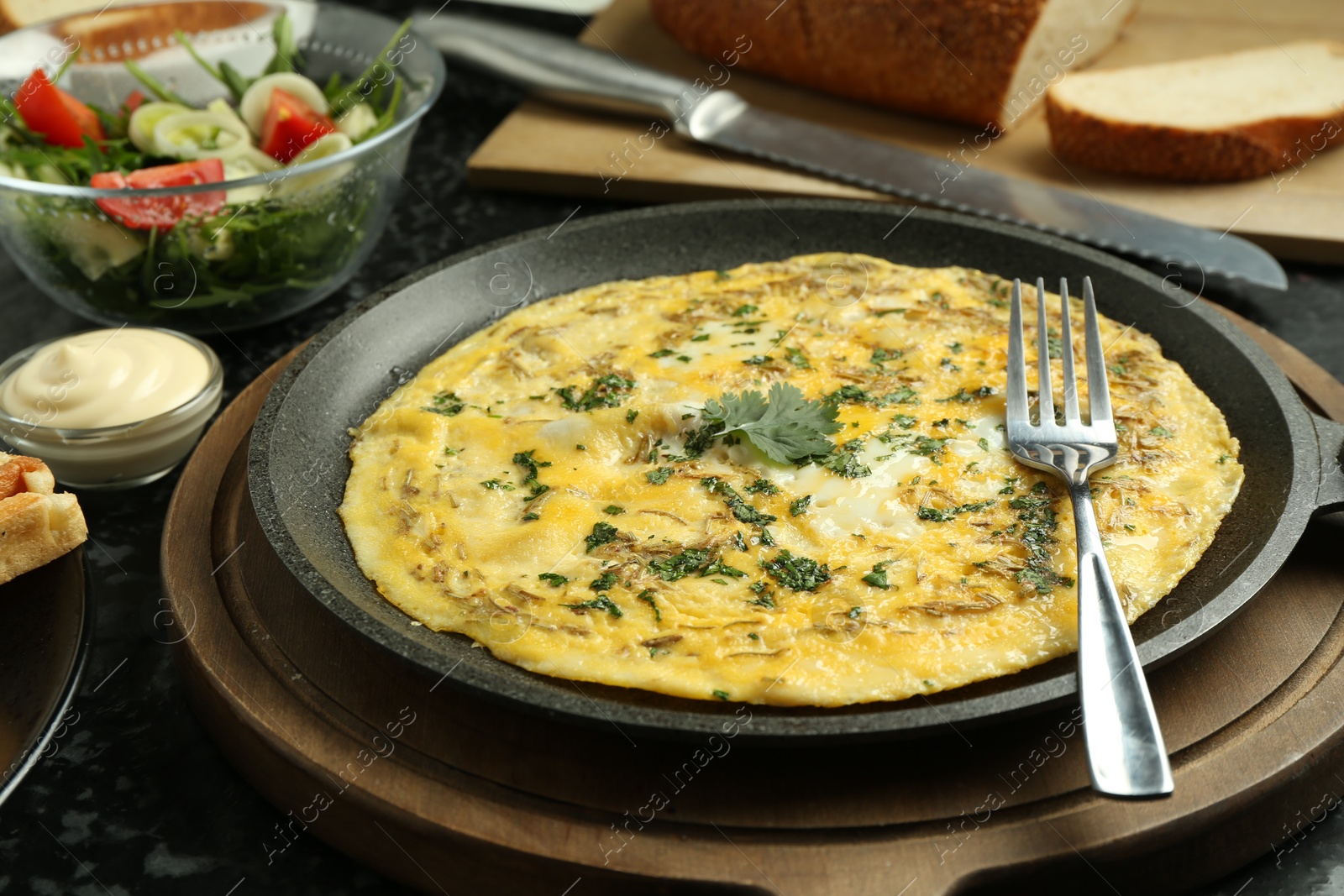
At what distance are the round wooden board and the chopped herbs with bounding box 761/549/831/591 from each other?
434mm

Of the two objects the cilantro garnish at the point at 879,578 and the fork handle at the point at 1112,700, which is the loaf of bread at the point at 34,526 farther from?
the fork handle at the point at 1112,700

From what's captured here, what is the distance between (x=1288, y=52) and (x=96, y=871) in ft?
20.4

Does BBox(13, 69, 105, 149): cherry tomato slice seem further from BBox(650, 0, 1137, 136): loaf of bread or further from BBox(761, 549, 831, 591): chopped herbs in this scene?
BBox(761, 549, 831, 591): chopped herbs

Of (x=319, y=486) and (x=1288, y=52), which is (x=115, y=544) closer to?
(x=319, y=486)

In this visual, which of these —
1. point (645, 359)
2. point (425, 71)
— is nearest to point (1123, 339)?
point (645, 359)

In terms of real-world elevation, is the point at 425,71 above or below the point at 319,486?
above

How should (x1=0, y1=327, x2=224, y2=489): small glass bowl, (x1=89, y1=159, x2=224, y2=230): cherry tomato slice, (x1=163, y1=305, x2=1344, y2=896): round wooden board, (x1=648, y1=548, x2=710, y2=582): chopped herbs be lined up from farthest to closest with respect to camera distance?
(x1=89, y1=159, x2=224, y2=230): cherry tomato slice, (x1=0, y1=327, x2=224, y2=489): small glass bowl, (x1=648, y1=548, x2=710, y2=582): chopped herbs, (x1=163, y1=305, x2=1344, y2=896): round wooden board

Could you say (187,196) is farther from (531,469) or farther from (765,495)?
(765,495)

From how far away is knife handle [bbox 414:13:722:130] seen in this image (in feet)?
18.1

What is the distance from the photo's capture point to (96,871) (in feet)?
8.29

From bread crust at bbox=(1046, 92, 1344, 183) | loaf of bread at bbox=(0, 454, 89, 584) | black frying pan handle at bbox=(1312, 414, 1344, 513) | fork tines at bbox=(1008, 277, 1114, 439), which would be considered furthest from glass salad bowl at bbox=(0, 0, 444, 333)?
black frying pan handle at bbox=(1312, 414, 1344, 513)

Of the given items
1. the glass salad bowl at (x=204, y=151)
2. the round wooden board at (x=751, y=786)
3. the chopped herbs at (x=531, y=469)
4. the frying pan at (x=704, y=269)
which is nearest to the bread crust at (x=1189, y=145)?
the frying pan at (x=704, y=269)

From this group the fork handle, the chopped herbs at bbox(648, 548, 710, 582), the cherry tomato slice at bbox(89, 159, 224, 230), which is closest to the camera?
the fork handle

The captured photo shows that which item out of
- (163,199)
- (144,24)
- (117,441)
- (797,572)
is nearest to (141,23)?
(144,24)
